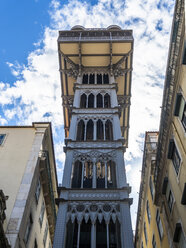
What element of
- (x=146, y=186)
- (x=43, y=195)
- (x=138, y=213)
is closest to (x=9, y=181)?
(x=43, y=195)

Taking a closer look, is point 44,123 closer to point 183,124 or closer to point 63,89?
point 183,124

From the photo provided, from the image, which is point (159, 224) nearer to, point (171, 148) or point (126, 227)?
point (126, 227)

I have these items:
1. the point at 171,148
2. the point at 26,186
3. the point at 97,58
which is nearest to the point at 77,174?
the point at 26,186

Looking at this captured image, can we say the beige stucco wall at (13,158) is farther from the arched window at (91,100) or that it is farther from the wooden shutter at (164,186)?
the arched window at (91,100)

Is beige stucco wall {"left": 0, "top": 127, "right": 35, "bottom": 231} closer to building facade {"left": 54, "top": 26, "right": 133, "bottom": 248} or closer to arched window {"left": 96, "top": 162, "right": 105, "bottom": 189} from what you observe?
building facade {"left": 54, "top": 26, "right": 133, "bottom": 248}

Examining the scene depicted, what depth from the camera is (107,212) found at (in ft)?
69.6

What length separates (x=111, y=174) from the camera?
26062 millimetres

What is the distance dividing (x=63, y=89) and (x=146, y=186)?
23167 mm

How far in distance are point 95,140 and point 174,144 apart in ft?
40.9

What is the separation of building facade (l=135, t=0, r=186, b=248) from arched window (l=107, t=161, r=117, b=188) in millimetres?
5749

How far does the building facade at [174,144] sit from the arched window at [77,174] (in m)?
7.40

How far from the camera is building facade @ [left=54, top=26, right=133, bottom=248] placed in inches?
802

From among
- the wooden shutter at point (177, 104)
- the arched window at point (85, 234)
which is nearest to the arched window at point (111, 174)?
the arched window at point (85, 234)

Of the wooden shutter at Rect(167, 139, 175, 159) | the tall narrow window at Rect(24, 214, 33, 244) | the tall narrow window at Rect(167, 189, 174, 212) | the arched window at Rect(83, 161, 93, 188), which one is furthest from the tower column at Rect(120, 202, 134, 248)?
the tall narrow window at Rect(24, 214, 33, 244)
